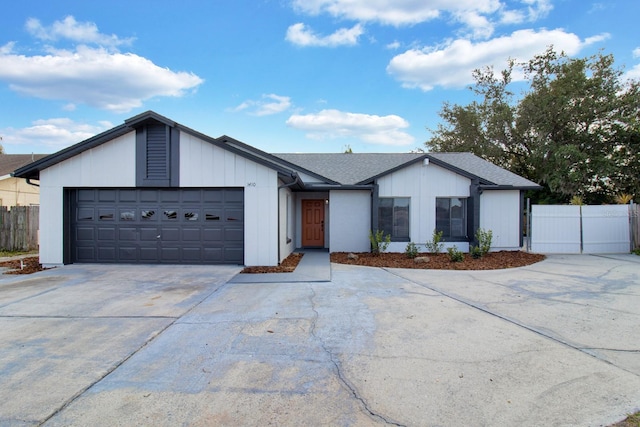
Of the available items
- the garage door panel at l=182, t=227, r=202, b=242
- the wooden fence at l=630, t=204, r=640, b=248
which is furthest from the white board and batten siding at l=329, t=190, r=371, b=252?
the wooden fence at l=630, t=204, r=640, b=248

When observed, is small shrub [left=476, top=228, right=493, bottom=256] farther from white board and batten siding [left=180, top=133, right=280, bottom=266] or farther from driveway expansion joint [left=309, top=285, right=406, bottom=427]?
driveway expansion joint [left=309, top=285, right=406, bottom=427]

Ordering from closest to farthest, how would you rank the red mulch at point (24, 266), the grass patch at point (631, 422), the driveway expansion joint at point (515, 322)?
the grass patch at point (631, 422), the driveway expansion joint at point (515, 322), the red mulch at point (24, 266)

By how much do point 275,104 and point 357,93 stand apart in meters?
4.87

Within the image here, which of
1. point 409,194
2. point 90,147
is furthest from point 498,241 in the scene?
point 90,147

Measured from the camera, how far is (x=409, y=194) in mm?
13094

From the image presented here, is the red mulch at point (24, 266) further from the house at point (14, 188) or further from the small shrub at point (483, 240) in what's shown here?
the small shrub at point (483, 240)

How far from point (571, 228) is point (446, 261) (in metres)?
6.25

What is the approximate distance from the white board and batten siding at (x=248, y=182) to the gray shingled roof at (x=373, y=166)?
426cm

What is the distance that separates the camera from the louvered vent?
393 inches

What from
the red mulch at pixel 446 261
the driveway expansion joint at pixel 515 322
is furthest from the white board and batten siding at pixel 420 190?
the driveway expansion joint at pixel 515 322

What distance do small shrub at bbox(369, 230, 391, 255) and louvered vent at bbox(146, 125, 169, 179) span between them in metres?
7.28

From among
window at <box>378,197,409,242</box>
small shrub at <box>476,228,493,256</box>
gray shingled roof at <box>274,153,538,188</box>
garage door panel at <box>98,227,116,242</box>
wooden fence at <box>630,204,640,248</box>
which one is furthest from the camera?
gray shingled roof at <box>274,153,538,188</box>

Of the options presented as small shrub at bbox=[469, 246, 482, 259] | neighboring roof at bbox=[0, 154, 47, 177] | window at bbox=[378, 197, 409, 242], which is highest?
neighboring roof at bbox=[0, 154, 47, 177]

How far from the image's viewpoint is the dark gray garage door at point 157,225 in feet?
33.5
